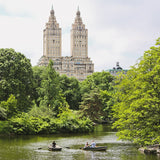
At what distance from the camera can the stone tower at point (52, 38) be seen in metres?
182

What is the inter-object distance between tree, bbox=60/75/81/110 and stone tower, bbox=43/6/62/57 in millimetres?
94175

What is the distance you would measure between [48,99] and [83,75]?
117 m

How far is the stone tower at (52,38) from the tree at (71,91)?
3708 inches

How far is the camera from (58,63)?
176m

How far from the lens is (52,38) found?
183625mm

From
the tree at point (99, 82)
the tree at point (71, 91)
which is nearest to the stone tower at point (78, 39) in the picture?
the tree at point (99, 82)

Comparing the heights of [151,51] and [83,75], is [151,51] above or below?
below

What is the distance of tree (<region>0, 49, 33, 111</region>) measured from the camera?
56.4 metres

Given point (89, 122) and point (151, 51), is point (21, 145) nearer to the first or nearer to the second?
point (151, 51)

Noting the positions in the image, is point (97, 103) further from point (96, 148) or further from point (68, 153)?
point (68, 153)

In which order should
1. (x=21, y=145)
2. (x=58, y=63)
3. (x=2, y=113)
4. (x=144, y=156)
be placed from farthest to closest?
(x=58, y=63), (x=2, y=113), (x=21, y=145), (x=144, y=156)

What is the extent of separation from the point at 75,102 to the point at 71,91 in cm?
339

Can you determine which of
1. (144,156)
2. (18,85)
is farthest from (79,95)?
(144,156)

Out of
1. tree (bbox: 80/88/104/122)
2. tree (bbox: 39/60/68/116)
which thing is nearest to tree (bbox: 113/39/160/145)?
tree (bbox: 39/60/68/116)
